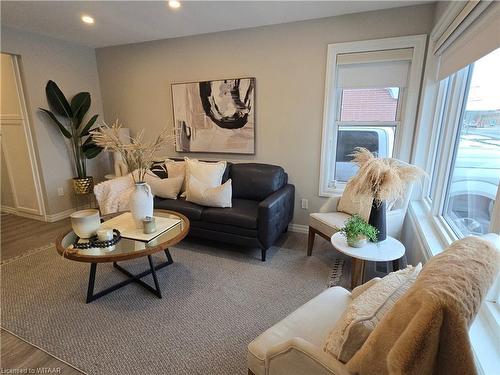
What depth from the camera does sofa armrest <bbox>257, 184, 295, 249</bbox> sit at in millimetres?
2525

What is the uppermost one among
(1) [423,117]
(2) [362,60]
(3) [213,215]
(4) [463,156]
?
(2) [362,60]

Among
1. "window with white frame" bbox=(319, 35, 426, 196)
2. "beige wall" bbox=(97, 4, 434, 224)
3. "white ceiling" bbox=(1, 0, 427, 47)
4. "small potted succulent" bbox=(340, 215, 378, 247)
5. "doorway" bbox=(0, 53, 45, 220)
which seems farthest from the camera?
"doorway" bbox=(0, 53, 45, 220)

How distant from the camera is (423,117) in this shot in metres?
2.54

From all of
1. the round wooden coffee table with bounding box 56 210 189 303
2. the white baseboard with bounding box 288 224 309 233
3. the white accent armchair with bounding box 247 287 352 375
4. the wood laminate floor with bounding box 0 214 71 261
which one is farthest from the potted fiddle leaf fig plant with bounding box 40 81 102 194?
the white accent armchair with bounding box 247 287 352 375

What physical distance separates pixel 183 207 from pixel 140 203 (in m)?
0.81

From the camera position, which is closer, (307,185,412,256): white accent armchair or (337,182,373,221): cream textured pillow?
(337,182,373,221): cream textured pillow

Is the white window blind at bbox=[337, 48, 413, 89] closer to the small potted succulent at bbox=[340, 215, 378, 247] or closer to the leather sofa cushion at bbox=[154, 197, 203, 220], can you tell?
the small potted succulent at bbox=[340, 215, 378, 247]

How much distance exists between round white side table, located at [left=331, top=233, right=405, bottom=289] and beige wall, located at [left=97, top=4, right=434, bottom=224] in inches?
50.6

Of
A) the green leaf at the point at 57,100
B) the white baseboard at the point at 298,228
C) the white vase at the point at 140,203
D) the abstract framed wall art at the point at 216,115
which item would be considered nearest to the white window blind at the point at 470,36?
the abstract framed wall art at the point at 216,115

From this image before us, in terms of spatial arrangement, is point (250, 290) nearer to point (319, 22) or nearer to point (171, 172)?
point (171, 172)

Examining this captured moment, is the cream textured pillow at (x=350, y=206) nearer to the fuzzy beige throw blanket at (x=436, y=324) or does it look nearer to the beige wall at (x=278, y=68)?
the beige wall at (x=278, y=68)

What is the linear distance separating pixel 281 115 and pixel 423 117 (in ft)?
4.82

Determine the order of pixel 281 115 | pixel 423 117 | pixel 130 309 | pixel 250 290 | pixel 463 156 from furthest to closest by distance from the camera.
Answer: pixel 281 115
pixel 423 117
pixel 250 290
pixel 130 309
pixel 463 156

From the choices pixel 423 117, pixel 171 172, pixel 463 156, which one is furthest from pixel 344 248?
pixel 171 172
